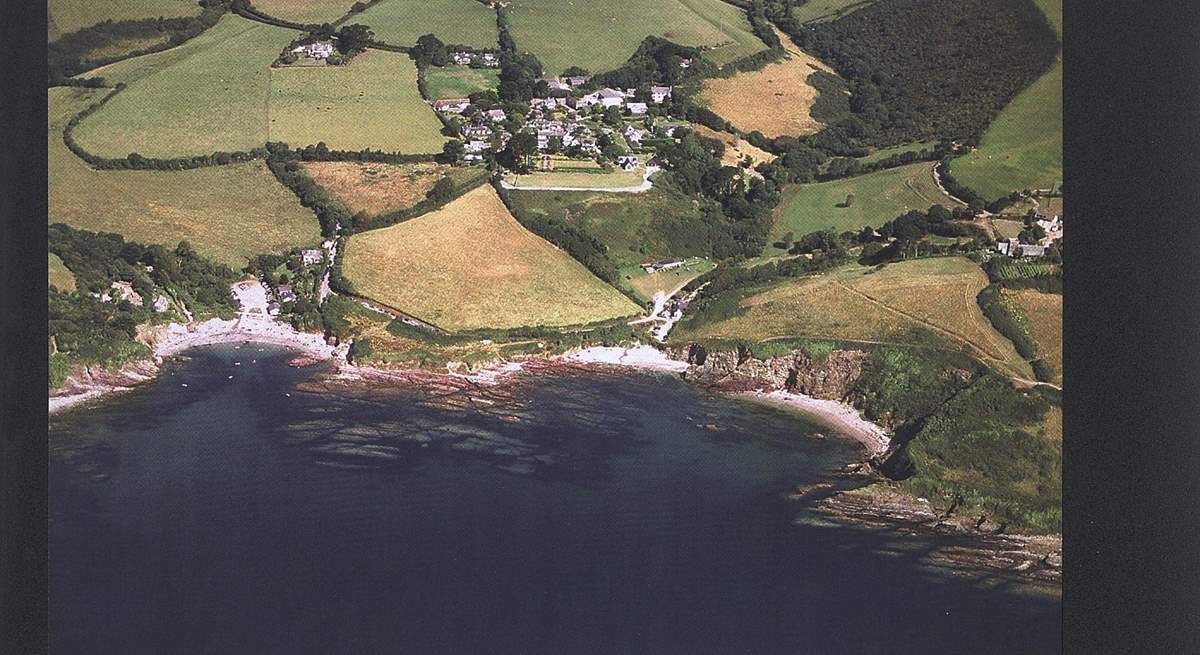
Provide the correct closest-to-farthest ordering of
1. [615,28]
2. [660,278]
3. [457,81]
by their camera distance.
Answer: [660,278] → [615,28] → [457,81]

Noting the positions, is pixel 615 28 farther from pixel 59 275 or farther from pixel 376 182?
pixel 59 275

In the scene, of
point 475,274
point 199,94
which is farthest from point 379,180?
point 199,94

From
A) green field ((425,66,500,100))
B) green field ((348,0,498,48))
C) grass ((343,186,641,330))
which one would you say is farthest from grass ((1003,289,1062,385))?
green field ((348,0,498,48))

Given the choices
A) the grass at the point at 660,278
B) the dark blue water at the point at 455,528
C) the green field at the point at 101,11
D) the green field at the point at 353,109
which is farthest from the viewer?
the green field at the point at 353,109

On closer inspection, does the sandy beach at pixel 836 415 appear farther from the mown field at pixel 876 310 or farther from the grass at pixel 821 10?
the grass at pixel 821 10

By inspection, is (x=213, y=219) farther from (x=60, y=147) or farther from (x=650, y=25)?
(x=650, y=25)

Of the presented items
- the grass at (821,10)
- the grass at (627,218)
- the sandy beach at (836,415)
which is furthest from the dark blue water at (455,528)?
the grass at (821,10)
